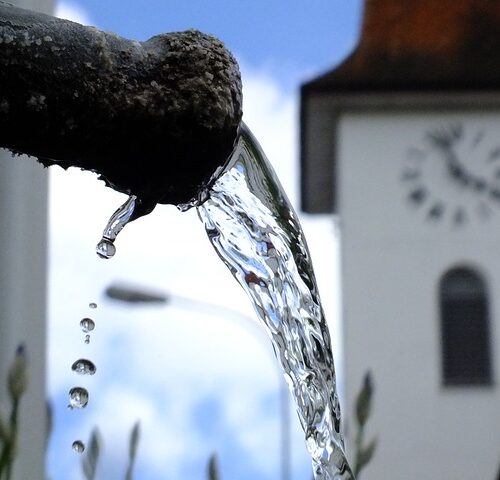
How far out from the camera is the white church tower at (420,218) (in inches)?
468

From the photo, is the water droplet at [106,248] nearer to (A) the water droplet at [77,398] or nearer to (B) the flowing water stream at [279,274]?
(B) the flowing water stream at [279,274]

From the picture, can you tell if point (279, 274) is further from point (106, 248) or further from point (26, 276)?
point (26, 276)

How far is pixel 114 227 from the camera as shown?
70 centimetres

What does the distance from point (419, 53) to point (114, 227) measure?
11805 millimetres

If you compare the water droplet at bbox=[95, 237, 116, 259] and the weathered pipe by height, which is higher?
the weathered pipe

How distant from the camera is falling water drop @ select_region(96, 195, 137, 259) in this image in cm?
64

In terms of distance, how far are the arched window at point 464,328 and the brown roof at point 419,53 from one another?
5.66 ft

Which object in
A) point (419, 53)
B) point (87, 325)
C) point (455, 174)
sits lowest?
point (87, 325)

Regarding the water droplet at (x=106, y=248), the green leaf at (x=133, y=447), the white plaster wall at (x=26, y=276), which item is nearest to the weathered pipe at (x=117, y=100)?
the water droplet at (x=106, y=248)

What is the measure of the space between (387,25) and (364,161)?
125cm

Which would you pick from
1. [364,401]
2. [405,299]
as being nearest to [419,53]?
[405,299]

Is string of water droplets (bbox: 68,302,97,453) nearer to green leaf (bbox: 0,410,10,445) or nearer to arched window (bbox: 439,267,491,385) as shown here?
green leaf (bbox: 0,410,10,445)

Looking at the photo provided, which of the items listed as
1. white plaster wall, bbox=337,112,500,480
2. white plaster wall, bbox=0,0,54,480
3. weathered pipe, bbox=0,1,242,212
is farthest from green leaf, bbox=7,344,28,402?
white plaster wall, bbox=337,112,500,480

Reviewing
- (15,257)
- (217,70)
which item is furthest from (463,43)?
(217,70)
